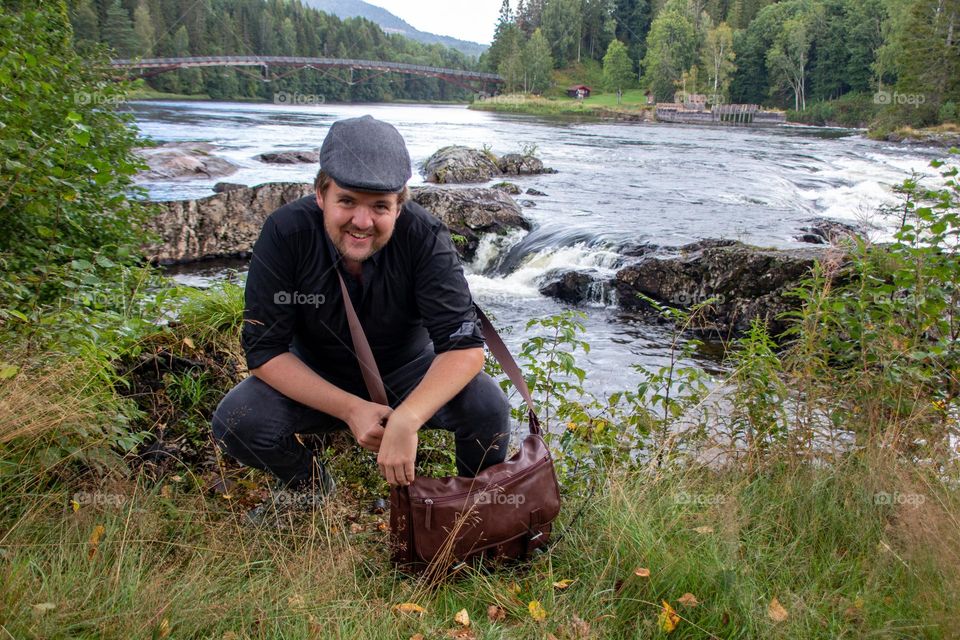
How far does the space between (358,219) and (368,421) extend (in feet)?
2.48

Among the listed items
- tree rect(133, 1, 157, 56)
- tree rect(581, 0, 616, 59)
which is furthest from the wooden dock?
tree rect(581, 0, 616, 59)

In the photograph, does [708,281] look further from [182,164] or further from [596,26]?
→ [596,26]

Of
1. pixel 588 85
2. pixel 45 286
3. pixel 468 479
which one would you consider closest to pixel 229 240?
pixel 45 286

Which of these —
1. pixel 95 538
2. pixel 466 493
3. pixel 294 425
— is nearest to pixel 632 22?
pixel 294 425

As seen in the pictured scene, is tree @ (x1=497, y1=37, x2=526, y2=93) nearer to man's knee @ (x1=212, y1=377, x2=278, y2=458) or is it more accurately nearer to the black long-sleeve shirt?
the black long-sleeve shirt

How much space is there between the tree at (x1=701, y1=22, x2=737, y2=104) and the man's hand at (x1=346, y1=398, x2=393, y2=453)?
67255 millimetres

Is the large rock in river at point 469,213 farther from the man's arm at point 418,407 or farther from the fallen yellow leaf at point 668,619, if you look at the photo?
the fallen yellow leaf at point 668,619

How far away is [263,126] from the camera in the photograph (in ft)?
110

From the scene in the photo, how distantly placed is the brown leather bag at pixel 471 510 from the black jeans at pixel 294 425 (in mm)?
202

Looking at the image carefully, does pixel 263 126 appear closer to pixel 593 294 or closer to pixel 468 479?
pixel 593 294

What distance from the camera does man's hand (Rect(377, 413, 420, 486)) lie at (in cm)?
242

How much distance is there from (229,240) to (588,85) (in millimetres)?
80057

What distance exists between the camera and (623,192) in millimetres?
16781

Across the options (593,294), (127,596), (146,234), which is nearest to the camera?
(127,596)
